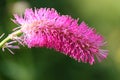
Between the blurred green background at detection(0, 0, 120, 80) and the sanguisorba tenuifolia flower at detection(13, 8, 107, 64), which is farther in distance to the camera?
the blurred green background at detection(0, 0, 120, 80)

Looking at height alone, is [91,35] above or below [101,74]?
below

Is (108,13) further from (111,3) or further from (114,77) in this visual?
(114,77)

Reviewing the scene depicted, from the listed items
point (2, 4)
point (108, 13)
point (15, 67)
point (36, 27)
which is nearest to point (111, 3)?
point (108, 13)

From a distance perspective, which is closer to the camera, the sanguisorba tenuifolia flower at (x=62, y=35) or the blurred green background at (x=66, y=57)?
the sanguisorba tenuifolia flower at (x=62, y=35)

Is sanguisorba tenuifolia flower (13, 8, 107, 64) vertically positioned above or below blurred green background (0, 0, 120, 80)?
below

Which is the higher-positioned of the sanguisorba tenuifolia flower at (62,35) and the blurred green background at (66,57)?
the blurred green background at (66,57)
